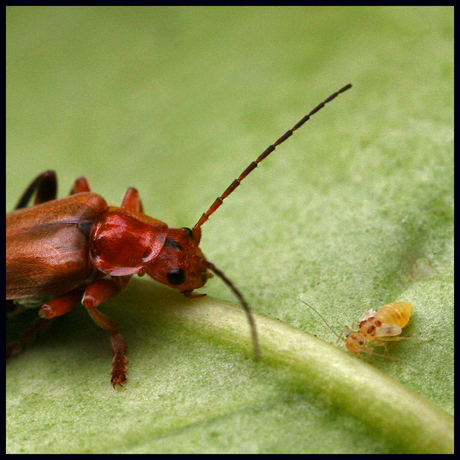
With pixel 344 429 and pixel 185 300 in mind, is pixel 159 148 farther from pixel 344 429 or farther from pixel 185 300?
pixel 344 429

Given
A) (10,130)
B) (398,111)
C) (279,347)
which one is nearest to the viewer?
(279,347)

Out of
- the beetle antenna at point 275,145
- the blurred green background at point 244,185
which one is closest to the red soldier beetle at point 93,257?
the beetle antenna at point 275,145

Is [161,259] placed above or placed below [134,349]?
above

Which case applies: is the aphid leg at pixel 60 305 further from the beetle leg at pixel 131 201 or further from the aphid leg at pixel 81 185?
the aphid leg at pixel 81 185

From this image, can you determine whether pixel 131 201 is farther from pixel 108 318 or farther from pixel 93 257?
pixel 108 318

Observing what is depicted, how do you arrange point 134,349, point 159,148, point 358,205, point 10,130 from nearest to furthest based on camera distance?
1. point 134,349
2. point 358,205
3. point 159,148
4. point 10,130

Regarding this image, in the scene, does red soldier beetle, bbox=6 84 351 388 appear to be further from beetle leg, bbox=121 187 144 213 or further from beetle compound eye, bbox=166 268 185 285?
beetle leg, bbox=121 187 144 213

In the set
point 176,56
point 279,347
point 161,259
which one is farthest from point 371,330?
point 176,56
